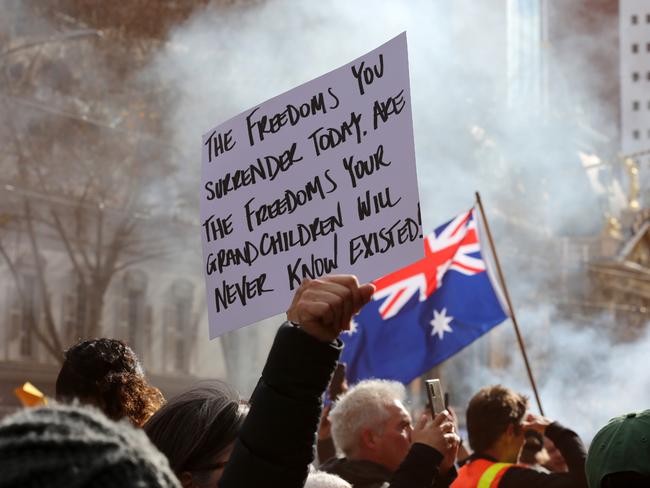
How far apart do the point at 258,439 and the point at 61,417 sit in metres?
0.61

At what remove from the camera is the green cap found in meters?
2.22

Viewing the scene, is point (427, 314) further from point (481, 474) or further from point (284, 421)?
point (284, 421)

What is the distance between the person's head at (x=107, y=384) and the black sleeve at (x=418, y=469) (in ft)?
1.73

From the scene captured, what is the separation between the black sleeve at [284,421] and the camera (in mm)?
1703

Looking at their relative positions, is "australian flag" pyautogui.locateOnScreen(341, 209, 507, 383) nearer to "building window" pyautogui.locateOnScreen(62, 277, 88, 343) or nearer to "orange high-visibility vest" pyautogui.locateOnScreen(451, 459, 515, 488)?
"orange high-visibility vest" pyautogui.locateOnScreen(451, 459, 515, 488)

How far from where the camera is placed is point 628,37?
81.4m

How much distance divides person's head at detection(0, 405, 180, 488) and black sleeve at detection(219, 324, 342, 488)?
0.56m

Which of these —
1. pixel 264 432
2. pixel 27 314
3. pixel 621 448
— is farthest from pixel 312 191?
pixel 27 314

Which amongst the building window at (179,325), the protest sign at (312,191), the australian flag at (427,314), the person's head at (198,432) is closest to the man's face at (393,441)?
the protest sign at (312,191)

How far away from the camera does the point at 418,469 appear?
2.67m

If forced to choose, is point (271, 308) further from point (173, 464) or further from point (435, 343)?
point (435, 343)

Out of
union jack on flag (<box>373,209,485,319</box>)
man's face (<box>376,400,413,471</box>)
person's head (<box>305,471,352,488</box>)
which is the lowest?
person's head (<box>305,471,352,488</box>)

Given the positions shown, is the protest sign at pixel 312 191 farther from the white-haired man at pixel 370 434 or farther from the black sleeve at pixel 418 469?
the white-haired man at pixel 370 434

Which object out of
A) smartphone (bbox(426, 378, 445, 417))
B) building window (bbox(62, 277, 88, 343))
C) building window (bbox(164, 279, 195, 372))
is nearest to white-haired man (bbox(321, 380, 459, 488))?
smartphone (bbox(426, 378, 445, 417))
